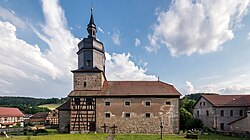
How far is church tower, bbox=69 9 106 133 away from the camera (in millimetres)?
29203

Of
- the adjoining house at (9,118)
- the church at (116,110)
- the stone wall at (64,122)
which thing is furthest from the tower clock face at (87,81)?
the adjoining house at (9,118)

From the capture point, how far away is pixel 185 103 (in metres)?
49.9

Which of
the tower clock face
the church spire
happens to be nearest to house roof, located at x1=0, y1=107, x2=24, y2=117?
the tower clock face

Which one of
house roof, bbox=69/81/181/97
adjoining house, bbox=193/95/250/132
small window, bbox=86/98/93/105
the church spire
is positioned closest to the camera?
small window, bbox=86/98/93/105

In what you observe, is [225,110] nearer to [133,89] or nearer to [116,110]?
[133,89]

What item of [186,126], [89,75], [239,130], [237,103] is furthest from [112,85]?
[237,103]

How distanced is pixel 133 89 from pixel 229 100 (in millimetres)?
18247

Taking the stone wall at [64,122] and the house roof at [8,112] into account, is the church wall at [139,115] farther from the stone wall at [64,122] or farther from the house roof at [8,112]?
the house roof at [8,112]

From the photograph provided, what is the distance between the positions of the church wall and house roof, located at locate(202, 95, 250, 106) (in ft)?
36.8

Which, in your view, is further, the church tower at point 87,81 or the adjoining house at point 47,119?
the adjoining house at point 47,119

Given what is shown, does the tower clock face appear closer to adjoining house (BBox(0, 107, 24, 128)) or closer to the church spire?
the church spire

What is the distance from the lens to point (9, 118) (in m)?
59.9

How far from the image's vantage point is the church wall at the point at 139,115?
29.3 m

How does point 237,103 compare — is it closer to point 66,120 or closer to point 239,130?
point 239,130
